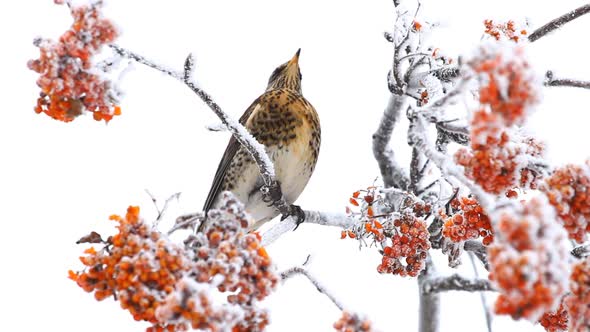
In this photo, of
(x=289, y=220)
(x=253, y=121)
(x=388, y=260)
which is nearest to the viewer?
(x=388, y=260)

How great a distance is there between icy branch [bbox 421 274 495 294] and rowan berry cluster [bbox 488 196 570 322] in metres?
0.37

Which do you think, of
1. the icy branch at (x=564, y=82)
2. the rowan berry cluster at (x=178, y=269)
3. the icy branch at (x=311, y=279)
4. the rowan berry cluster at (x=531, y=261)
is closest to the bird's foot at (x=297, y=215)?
the icy branch at (x=311, y=279)

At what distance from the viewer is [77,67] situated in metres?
1.79

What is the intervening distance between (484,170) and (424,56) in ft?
4.33

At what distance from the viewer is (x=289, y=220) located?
3801 mm

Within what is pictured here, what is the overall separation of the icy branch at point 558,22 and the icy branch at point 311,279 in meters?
1.22

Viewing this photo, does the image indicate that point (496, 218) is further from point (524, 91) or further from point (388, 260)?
point (388, 260)

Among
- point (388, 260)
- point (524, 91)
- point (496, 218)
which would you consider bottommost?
point (496, 218)

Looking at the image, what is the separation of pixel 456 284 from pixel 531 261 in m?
0.61

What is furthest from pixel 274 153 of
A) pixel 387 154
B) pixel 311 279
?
pixel 311 279

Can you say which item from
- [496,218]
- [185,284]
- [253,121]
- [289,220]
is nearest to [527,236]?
[496,218]

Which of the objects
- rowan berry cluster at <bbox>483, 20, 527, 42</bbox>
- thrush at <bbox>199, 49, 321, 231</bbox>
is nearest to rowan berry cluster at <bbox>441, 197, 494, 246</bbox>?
rowan berry cluster at <bbox>483, 20, 527, 42</bbox>

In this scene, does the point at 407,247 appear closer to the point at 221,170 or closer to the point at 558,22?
the point at 558,22

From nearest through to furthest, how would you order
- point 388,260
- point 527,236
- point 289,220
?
point 527,236 < point 388,260 < point 289,220
